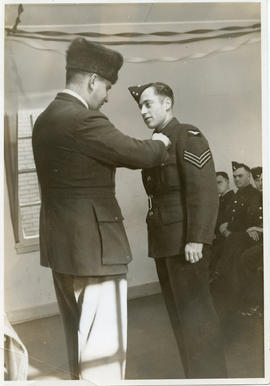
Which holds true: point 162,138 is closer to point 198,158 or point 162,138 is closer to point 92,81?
point 198,158

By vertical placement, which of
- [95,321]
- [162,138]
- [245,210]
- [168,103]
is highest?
[168,103]

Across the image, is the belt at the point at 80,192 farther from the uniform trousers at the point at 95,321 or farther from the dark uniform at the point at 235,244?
the dark uniform at the point at 235,244

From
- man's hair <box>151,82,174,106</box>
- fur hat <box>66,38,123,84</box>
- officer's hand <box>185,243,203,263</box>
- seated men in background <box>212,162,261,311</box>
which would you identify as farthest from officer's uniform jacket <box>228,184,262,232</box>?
fur hat <box>66,38,123,84</box>

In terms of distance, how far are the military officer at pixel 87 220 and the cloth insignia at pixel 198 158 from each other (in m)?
0.07

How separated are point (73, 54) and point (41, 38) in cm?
11

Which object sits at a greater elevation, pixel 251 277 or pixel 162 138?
pixel 162 138

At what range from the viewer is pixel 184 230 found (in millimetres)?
1364

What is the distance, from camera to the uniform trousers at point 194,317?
54.0 inches

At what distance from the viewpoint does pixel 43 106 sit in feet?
4.51

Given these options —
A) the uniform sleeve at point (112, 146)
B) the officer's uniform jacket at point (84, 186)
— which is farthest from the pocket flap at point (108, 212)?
the uniform sleeve at point (112, 146)

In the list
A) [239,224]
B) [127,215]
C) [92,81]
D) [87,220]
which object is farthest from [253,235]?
[92,81]

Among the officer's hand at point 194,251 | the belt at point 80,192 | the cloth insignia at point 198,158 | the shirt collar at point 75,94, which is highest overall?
the shirt collar at point 75,94

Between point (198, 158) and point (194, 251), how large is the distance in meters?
0.27

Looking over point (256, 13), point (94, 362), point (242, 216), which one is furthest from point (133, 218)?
point (256, 13)
